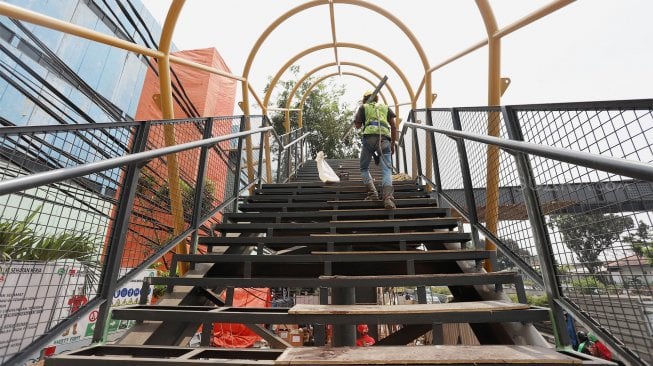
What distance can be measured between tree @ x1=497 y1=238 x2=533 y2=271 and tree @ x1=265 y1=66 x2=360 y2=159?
14840 mm

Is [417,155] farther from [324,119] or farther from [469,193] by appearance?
[324,119]

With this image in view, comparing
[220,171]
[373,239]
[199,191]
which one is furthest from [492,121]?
[220,171]

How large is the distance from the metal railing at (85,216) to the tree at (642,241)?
6.99 ft

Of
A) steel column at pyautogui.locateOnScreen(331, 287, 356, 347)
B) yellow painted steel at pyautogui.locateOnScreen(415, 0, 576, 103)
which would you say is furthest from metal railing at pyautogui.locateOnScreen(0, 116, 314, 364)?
yellow painted steel at pyautogui.locateOnScreen(415, 0, 576, 103)

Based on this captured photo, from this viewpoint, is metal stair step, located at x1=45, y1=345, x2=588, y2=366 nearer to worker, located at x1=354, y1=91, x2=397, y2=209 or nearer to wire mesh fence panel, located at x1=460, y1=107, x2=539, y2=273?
wire mesh fence panel, located at x1=460, y1=107, x2=539, y2=273

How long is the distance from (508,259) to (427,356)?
1.15 meters

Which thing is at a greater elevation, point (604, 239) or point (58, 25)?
point (58, 25)

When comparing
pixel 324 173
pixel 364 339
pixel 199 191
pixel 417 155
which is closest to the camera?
pixel 199 191

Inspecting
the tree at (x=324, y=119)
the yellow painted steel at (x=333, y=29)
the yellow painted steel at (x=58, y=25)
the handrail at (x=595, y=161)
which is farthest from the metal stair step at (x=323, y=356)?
the tree at (x=324, y=119)

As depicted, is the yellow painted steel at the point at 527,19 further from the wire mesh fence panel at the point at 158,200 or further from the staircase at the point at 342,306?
the wire mesh fence panel at the point at 158,200

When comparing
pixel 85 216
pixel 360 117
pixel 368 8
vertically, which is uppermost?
pixel 368 8

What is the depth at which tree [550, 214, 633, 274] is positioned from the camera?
1175mm

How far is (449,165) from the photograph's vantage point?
3.36m

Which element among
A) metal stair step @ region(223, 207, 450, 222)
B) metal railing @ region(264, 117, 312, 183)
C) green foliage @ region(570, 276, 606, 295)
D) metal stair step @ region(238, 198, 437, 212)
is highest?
metal railing @ region(264, 117, 312, 183)
